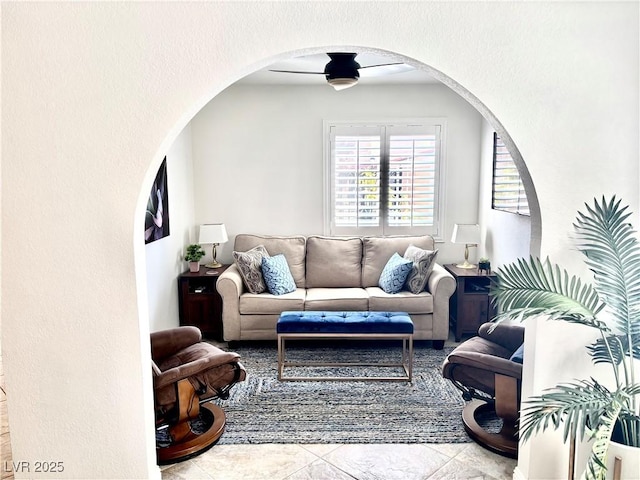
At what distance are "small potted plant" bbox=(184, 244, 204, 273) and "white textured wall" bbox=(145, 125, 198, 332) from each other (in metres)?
0.10

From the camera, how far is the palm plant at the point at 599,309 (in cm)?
185

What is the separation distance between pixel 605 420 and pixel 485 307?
2.87 metres

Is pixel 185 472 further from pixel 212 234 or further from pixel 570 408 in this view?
pixel 212 234

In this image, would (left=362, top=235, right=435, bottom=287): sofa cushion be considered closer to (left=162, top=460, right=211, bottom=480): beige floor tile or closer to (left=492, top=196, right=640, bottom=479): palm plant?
(left=162, top=460, right=211, bottom=480): beige floor tile

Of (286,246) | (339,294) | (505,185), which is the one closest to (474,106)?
(505,185)

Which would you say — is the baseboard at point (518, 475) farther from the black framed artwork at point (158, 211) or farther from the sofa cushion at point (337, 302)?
the black framed artwork at point (158, 211)

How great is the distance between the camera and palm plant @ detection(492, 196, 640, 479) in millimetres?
1851

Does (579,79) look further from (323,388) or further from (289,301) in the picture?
(289,301)

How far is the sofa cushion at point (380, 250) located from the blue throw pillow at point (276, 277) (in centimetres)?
81

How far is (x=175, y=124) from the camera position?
211cm

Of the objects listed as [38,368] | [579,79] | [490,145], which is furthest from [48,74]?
[490,145]

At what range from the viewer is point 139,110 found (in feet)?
6.85

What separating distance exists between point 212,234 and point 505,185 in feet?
9.59

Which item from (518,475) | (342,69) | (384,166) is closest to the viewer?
(518,475)
